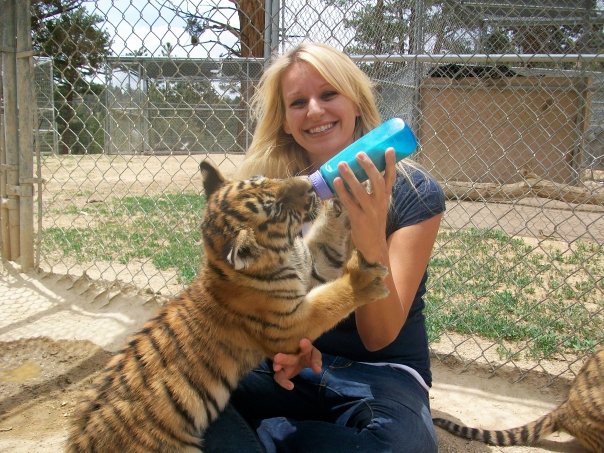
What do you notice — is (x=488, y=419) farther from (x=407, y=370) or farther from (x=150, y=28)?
(x=150, y=28)

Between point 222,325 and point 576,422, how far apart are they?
6.21ft

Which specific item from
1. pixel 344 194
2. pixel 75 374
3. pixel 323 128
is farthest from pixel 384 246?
pixel 75 374

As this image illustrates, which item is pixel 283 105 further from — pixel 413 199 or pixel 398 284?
pixel 398 284

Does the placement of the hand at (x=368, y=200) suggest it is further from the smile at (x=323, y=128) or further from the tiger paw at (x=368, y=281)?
the smile at (x=323, y=128)

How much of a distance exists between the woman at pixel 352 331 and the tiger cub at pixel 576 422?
0.62 meters

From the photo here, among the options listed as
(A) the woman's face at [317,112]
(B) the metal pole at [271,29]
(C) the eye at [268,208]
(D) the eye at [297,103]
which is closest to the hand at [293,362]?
(C) the eye at [268,208]

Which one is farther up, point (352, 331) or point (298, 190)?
point (298, 190)

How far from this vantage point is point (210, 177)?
2.50 meters

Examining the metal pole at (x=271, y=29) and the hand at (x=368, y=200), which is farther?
the metal pole at (x=271, y=29)

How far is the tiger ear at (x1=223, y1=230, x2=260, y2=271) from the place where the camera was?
195 cm

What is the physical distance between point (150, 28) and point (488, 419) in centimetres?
354

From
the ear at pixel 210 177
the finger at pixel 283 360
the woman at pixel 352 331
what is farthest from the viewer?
the ear at pixel 210 177

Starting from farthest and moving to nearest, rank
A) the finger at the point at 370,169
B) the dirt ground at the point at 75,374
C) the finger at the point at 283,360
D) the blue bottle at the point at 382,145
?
the dirt ground at the point at 75,374 < the finger at the point at 283,360 < the blue bottle at the point at 382,145 < the finger at the point at 370,169

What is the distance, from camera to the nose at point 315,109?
2.50m
